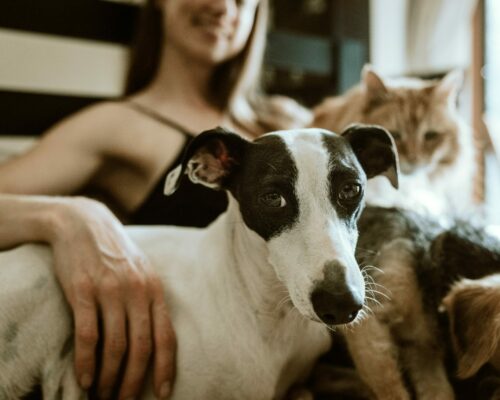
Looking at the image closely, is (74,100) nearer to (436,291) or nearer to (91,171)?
(91,171)

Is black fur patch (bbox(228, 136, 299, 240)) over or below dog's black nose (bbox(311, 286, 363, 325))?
over

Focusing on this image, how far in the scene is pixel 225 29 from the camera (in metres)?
1.56

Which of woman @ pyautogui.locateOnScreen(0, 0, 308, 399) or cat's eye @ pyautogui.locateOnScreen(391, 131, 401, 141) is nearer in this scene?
woman @ pyautogui.locateOnScreen(0, 0, 308, 399)

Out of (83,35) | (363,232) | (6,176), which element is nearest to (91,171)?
(6,176)

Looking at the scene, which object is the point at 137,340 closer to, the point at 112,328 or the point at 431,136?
the point at 112,328

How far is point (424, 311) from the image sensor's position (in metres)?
0.90

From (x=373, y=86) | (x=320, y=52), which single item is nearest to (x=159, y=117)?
(x=373, y=86)

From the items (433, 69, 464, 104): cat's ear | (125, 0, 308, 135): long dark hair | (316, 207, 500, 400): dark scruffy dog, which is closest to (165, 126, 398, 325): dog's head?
(316, 207, 500, 400): dark scruffy dog

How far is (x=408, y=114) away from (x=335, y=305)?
0.95 m

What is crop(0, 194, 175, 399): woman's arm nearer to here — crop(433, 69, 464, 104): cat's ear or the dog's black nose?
the dog's black nose

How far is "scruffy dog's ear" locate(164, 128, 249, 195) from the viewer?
33.9 inches

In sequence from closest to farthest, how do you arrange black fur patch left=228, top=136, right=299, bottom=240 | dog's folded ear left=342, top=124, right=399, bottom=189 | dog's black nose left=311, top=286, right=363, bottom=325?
dog's black nose left=311, top=286, right=363, bottom=325 < black fur patch left=228, top=136, right=299, bottom=240 < dog's folded ear left=342, top=124, right=399, bottom=189

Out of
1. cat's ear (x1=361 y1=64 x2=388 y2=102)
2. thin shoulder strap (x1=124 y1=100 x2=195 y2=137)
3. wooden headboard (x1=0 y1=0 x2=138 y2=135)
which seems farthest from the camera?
wooden headboard (x1=0 y1=0 x2=138 y2=135)

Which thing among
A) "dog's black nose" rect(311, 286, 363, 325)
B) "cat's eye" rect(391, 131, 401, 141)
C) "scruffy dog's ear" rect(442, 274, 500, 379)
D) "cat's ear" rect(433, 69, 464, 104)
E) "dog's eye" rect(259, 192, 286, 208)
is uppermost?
"dog's eye" rect(259, 192, 286, 208)
